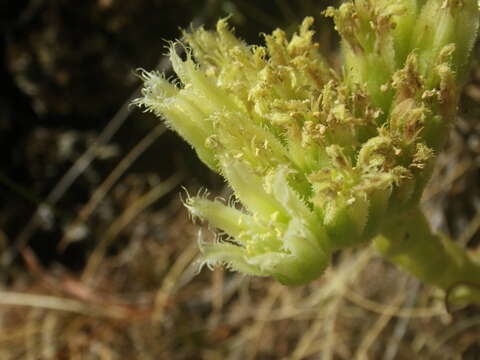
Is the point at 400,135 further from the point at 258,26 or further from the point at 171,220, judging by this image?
the point at 171,220

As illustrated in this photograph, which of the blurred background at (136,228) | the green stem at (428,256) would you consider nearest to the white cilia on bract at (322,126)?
the green stem at (428,256)

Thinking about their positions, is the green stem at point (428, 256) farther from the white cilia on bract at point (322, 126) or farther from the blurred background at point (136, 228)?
the blurred background at point (136, 228)

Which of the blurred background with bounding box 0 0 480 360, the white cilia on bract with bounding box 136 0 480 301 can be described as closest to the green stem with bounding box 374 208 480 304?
the white cilia on bract with bounding box 136 0 480 301

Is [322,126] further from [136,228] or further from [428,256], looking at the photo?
[136,228]

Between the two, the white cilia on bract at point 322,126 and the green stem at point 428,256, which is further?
the green stem at point 428,256

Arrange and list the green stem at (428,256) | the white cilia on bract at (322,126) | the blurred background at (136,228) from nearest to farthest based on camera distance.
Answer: the white cilia on bract at (322,126), the green stem at (428,256), the blurred background at (136,228)

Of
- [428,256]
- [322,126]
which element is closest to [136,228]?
[428,256]
